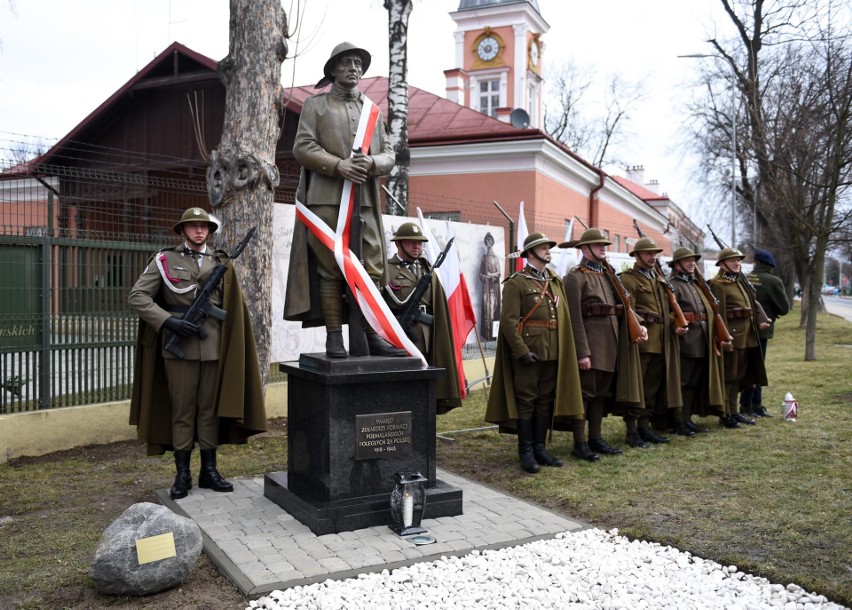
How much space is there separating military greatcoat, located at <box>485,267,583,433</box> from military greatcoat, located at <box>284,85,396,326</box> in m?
1.59

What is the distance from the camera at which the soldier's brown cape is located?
5707 millimetres

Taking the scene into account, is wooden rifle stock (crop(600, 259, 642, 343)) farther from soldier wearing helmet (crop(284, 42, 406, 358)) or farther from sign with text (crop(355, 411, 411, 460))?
sign with text (crop(355, 411, 411, 460))

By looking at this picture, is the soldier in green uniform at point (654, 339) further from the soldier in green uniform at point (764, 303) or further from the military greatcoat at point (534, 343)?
the soldier in green uniform at point (764, 303)

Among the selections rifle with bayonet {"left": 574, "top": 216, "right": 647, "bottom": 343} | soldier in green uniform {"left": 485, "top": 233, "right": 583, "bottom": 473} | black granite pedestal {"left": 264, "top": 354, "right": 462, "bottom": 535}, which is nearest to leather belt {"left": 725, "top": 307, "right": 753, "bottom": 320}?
rifle with bayonet {"left": 574, "top": 216, "right": 647, "bottom": 343}

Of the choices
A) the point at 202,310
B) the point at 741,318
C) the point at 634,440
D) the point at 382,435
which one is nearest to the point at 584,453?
the point at 634,440

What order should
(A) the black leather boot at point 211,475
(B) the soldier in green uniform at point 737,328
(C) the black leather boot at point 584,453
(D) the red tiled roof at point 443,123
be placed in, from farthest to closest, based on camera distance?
(D) the red tiled roof at point 443,123
(B) the soldier in green uniform at point 737,328
(C) the black leather boot at point 584,453
(A) the black leather boot at point 211,475

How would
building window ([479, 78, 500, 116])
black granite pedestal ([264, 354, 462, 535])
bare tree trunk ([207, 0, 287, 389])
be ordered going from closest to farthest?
black granite pedestal ([264, 354, 462, 535]), bare tree trunk ([207, 0, 287, 389]), building window ([479, 78, 500, 116])

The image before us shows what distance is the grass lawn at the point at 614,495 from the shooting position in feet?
14.1

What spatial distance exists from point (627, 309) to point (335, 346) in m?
3.21

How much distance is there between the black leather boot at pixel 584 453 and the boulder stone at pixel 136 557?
392 centimetres

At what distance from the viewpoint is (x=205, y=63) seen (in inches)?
696

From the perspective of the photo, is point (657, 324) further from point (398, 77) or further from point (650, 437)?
point (398, 77)

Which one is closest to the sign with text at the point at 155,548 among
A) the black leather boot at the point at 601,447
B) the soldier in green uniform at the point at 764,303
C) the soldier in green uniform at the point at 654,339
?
the black leather boot at the point at 601,447

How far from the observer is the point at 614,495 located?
597 cm
